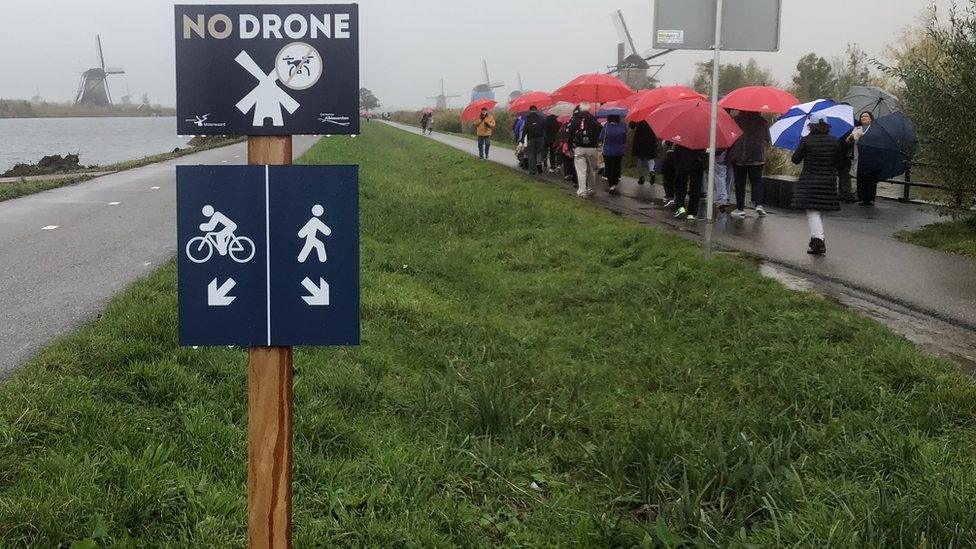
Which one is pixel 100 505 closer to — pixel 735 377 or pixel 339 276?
pixel 339 276

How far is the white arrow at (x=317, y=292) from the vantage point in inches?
107

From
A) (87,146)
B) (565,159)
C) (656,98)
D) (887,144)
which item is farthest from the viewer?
(87,146)

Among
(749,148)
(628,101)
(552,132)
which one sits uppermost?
(628,101)

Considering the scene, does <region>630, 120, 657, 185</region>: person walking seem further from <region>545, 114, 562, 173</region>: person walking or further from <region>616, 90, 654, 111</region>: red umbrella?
<region>545, 114, 562, 173</region>: person walking

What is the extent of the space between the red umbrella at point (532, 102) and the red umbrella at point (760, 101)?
24.1 feet

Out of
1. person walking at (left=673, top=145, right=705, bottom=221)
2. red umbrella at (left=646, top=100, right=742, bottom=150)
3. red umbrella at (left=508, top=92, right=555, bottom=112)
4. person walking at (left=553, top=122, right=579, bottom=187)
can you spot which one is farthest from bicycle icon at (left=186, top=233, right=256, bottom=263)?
red umbrella at (left=508, top=92, right=555, bottom=112)

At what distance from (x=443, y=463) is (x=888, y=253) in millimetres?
7615

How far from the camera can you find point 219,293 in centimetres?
270

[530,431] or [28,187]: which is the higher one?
[28,187]

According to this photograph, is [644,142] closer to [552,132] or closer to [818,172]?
[552,132]

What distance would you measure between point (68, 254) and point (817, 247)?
8.94 m

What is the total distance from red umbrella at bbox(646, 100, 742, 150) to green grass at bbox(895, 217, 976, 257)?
270cm

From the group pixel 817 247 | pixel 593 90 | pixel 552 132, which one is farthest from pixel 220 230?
pixel 552 132

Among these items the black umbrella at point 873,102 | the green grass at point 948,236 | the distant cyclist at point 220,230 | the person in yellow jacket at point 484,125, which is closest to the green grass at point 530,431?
the distant cyclist at point 220,230
